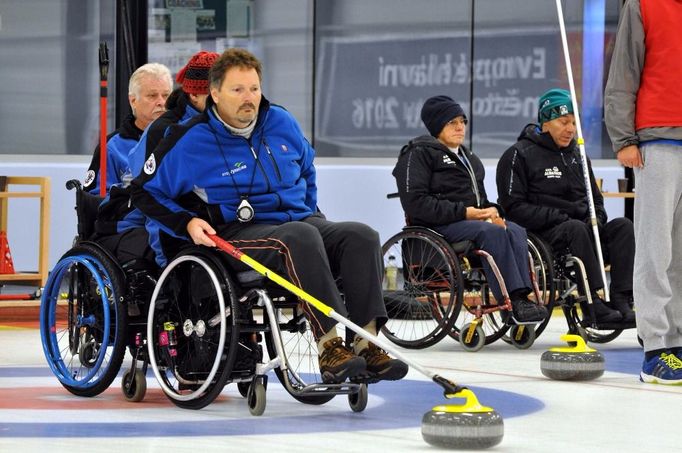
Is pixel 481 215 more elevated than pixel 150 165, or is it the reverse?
pixel 150 165

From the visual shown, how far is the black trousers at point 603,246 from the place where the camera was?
5.82m

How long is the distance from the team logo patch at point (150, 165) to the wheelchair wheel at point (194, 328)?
27 centimetres

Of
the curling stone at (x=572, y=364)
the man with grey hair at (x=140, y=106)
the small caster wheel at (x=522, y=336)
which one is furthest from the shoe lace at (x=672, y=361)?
the man with grey hair at (x=140, y=106)

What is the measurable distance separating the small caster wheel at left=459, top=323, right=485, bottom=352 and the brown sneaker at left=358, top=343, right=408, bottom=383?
206 centimetres

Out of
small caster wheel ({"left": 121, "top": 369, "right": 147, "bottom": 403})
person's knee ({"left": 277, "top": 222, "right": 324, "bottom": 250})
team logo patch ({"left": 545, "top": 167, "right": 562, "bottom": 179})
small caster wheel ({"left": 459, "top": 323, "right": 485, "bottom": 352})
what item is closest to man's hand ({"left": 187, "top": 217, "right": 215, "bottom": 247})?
person's knee ({"left": 277, "top": 222, "right": 324, "bottom": 250})

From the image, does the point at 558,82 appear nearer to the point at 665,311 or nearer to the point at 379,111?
the point at 379,111

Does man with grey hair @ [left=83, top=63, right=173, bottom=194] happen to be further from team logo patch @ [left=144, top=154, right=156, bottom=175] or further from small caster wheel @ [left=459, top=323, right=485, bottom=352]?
small caster wheel @ [left=459, top=323, right=485, bottom=352]

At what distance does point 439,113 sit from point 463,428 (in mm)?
2873

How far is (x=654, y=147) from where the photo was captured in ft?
14.9

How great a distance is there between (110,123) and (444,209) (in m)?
3.20

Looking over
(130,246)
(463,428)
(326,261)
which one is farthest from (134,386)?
(463,428)

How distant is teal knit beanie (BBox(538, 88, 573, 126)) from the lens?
604cm

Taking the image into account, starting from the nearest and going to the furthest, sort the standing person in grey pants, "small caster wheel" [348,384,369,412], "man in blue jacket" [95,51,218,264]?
"small caster wheel" [348,384,369,412] → "man in blue jacket" [95,51,218,264] → the standing person in grey pants

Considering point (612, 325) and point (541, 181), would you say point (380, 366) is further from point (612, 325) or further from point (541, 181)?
point (541, 181)
